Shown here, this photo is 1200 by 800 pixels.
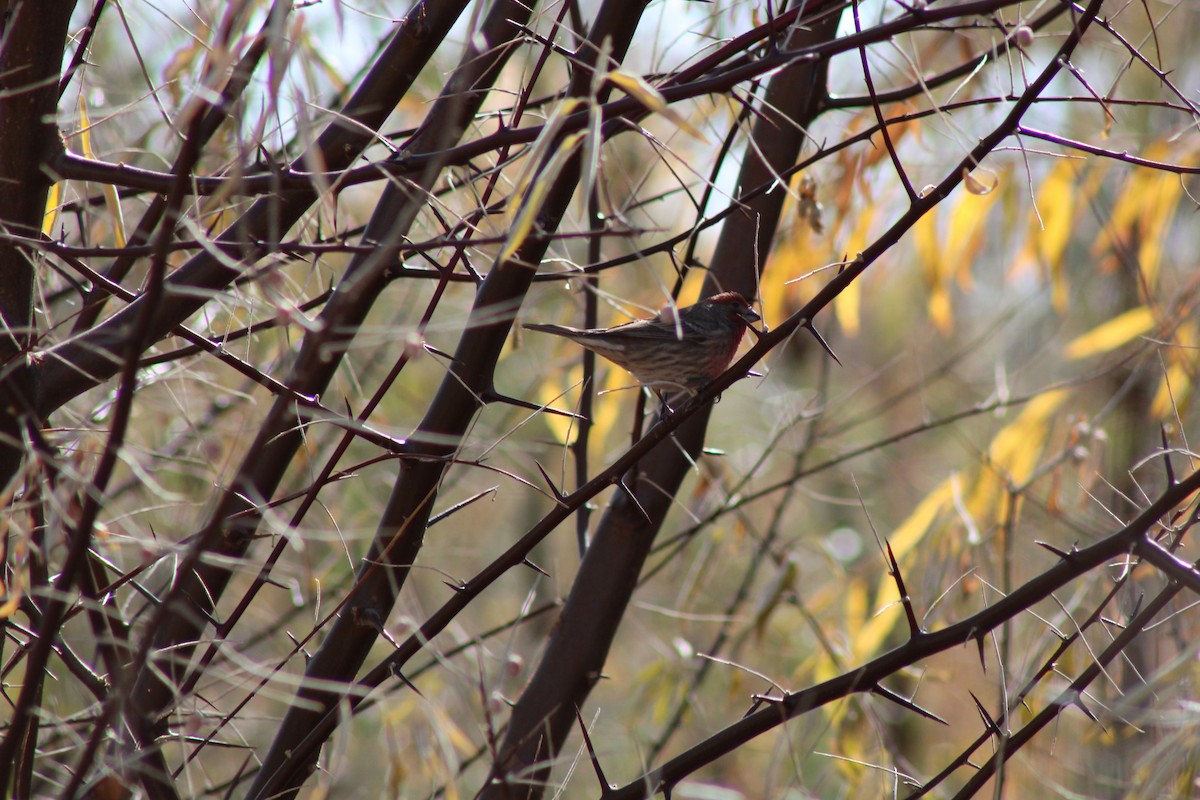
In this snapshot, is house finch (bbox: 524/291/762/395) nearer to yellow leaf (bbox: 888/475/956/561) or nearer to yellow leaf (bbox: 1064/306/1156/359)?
yellow leaf (bbox: 888/475/956/561)

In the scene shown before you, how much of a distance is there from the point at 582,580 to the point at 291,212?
1.48 meters

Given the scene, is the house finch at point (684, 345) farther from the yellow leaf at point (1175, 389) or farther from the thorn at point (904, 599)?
the thorn at point (904, 599)

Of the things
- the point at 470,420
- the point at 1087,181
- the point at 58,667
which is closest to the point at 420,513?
the point at 470,420

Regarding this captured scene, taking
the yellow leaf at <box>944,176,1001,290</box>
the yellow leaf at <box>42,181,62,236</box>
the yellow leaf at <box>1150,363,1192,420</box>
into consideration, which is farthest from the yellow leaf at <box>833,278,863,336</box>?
the yellow leaf at <box>42,181,62,236</box>

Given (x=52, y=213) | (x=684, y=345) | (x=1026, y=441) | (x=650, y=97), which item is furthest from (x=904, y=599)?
(x=1026, y=441)

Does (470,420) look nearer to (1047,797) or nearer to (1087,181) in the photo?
(1087,181)

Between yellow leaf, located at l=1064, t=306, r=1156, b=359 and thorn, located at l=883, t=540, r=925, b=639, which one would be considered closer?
thorn, located at l=883, t=540, r=925, b=639

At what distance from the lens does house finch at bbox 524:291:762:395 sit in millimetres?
→ 4730

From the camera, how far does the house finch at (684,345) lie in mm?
4730

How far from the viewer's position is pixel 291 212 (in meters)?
2.65

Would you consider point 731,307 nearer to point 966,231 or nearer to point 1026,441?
point 966,231

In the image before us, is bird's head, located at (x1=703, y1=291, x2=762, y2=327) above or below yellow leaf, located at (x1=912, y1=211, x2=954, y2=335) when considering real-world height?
below

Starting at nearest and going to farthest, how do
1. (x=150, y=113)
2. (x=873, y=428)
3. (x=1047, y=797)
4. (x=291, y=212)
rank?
1. (x=291, y=212)
2. (x=150, y=113)
3. (x=1047, y=797)
4. (x=873, y=428)

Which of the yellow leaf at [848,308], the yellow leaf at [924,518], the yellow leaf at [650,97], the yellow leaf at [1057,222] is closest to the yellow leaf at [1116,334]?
the yellow leaf at [1057,222]
